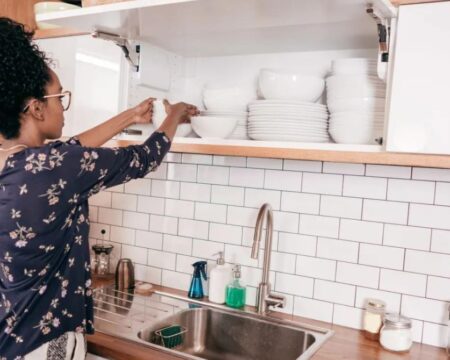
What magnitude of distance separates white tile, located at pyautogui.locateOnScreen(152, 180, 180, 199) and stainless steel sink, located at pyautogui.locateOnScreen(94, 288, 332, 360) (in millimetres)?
419

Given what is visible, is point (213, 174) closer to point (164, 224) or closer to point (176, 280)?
point (164, 224)

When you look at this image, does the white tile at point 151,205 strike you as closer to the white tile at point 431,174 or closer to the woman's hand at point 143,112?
the woman's hand at point 143,112

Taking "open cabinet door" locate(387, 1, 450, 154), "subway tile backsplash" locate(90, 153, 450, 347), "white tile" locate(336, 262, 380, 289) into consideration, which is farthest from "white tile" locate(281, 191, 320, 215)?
"open cabinet door" locate(387, 1, 450, 154)

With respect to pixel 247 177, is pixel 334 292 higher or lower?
lower

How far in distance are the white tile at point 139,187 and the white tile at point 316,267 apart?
0.72m

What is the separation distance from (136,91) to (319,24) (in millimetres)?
668

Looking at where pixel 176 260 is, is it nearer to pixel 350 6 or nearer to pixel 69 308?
pixel 69 308

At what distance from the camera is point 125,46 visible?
1.60 metres

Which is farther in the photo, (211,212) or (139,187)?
(139,187)

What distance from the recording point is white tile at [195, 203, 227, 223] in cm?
185

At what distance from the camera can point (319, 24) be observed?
53.2 inches

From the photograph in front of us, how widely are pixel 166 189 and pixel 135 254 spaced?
1.08 feet

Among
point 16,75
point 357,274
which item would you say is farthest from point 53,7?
point 357,274

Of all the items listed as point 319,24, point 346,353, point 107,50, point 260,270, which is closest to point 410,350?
point 346,353
